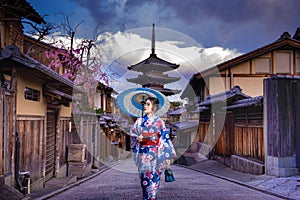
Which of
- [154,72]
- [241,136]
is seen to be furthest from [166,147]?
[154,72]

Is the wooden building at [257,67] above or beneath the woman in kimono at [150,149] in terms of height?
above

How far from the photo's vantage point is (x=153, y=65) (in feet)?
122

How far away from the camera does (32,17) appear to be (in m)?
12.8

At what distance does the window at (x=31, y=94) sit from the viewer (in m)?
10.0

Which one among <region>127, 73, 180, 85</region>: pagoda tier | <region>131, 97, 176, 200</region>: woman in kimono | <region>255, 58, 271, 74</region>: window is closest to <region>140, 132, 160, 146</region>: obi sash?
<region>131, 97, 176, 200</region>: woman in kimono

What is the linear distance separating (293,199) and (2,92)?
6961 millimetres

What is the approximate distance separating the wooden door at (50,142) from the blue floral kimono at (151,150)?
621 centimetres

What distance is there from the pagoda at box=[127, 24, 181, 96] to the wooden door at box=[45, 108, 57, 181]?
23.5m

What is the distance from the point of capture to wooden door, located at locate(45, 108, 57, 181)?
12.7 metres

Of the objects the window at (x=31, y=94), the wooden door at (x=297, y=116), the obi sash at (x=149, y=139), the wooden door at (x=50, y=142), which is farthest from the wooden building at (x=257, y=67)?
the obi sash at (x=149, y=139)

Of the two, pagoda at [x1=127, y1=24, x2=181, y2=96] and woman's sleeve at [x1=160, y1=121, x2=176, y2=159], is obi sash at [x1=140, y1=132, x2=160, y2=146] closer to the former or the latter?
woman's sleeve at [x1=160, y1=121, x2=176, y2=159]

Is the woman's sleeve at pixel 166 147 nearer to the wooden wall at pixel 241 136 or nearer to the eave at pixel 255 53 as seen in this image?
the wooden wall at pixel 241 136

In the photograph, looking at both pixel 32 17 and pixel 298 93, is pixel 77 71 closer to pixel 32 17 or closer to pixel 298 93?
pixel 32 17

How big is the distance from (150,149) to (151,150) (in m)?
0.03
